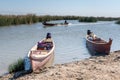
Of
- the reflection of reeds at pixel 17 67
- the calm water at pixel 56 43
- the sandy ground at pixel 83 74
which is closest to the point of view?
the sandy ground at pixel 83 74

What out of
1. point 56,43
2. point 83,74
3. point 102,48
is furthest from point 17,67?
point 56,43

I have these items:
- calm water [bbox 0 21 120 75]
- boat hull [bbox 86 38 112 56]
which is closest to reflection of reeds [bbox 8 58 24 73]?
calm water [bbox 0 21 120 75]

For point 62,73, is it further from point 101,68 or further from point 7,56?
point 7,56

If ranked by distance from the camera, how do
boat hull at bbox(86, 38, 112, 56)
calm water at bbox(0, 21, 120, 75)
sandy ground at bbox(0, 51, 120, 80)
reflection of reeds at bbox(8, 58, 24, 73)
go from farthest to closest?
calm water at bbox(0, 21, 120, 75) → boat hull at bbox(86, 38, 112, 56) → reflection of reeds at bbox(8, 58, 24, 73) → sandy ground at bbox(0, 51, 120, 80)

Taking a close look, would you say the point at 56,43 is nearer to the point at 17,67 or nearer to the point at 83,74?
the point at 17,67

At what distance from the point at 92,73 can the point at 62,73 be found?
40.4 inches

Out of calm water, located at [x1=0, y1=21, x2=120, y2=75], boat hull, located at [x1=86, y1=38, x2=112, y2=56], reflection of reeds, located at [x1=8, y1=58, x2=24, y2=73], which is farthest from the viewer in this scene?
calm water, located at [x1=0, y1=21, x2=120, y2=75]

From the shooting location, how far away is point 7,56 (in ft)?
60.0

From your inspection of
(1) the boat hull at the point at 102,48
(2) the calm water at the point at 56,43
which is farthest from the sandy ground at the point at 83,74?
(1) the boat hull at the point at 102,48

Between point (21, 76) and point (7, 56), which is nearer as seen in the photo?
point (21, 76)

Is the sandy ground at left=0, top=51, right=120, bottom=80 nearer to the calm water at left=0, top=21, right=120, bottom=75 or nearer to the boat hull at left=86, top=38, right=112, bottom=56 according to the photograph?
the calm water at left=0, top=21, right=120, bottom=75

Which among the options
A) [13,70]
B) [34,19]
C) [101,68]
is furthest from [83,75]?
[34,19]

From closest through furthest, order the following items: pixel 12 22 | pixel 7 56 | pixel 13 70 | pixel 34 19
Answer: pixel 13 70
pixel 7 56
pixel 12 22
pixel 34 19

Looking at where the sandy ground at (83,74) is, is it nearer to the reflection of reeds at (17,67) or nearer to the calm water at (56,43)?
the reflection of reeds at (17,67)
